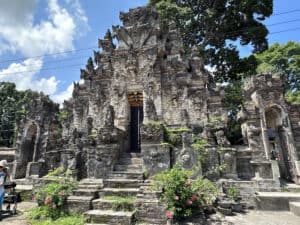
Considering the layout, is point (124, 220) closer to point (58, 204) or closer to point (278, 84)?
point (58, 204)

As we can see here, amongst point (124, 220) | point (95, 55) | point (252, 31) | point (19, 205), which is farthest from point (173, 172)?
point (252, 31)

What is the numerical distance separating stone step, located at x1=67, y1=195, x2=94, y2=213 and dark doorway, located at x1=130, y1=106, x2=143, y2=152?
485 cm

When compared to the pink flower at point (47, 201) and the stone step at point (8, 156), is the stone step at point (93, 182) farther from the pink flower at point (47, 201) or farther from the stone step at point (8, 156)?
the stone step at point (8, 156)

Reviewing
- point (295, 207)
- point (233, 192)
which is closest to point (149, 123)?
point (233, 192)

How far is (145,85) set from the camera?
1139cm

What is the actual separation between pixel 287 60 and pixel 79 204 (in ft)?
74.8

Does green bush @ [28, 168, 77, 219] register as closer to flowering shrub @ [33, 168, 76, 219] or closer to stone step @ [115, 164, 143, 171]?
flowering shrub @ [33, 168, 76, 219]

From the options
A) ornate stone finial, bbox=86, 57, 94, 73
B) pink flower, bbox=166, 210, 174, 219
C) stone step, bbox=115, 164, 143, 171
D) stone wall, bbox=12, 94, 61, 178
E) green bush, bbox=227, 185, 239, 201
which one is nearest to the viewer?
pink flower, bbox=166, 210, 174, 219

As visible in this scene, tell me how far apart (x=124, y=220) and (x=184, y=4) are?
61.2 ft

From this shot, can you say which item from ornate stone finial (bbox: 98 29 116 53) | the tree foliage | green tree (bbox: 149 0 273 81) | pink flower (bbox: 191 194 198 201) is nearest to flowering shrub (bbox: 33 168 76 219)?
pink flower (bbox: 191 194 198 201)

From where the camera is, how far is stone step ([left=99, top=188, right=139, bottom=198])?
20.3 ft

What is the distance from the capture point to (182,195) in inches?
209

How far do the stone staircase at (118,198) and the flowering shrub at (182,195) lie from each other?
0.98 meters

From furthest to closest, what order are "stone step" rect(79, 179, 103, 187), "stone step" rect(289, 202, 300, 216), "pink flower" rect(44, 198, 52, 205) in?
"stone step" rect(79, 179, 103, 187) → "pink flower" rect(44, 198, 52, 205) → "stone step" rect(289, 202, 300, 216)
